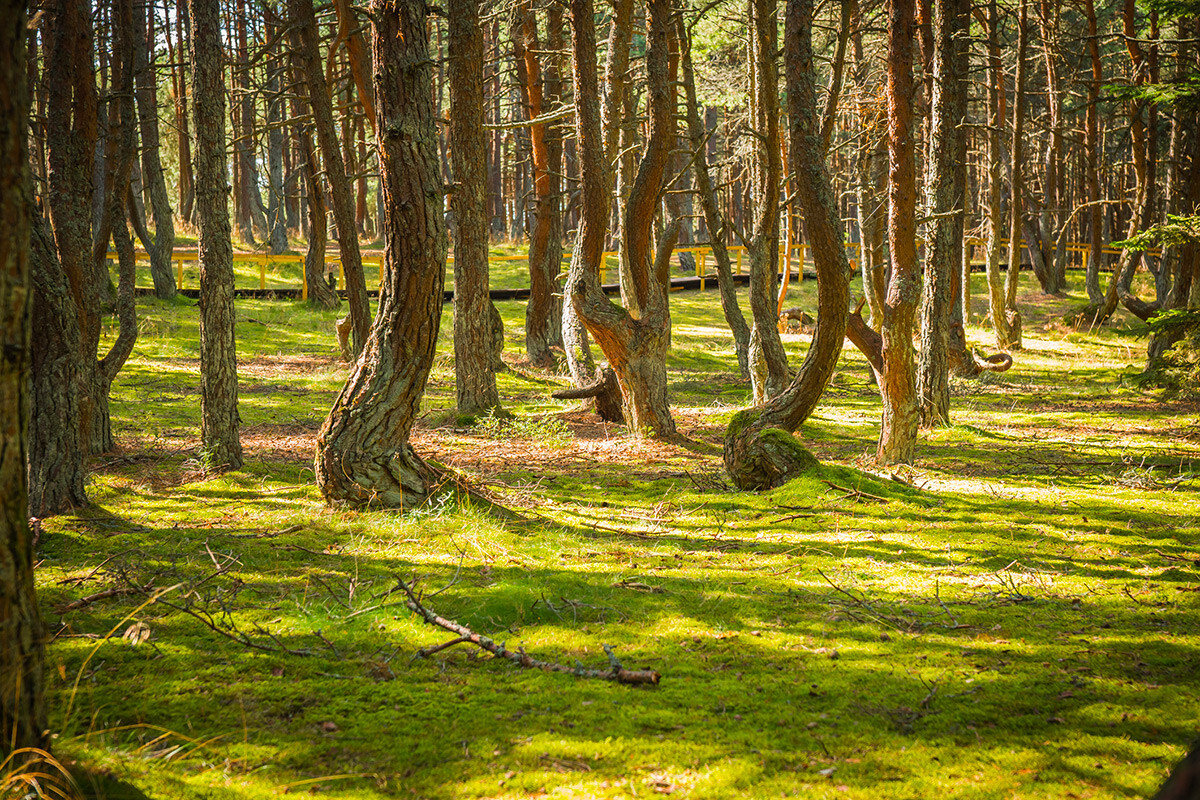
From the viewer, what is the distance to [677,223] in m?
10.5

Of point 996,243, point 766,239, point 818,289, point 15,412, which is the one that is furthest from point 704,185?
point 15,412

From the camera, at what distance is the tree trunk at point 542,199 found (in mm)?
14297

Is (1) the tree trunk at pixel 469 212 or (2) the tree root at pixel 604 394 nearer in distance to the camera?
(1) the tree trunk at pixel 469 212

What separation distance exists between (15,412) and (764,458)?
5.94 meters

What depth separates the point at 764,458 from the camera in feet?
24.4

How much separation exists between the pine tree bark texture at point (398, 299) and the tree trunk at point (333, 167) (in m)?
4.98

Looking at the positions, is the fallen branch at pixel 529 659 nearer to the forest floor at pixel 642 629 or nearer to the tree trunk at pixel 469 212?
the forest floor at pixel 642 629

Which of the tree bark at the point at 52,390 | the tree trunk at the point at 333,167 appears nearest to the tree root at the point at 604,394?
the tree trunk at the point at 333,167

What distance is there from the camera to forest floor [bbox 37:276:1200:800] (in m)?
2.99

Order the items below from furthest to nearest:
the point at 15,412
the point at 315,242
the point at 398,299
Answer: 1. the point at 315,242
2. the point at 398,299
3. the point at 15,412

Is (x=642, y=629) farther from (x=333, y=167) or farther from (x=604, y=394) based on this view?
(x=333, y=167)

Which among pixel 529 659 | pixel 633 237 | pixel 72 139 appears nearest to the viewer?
pixel 529 659

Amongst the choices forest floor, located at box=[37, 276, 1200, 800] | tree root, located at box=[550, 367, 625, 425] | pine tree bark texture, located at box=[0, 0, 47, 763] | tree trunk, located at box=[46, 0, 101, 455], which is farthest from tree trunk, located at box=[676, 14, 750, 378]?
pine tree bark texture, located at box=[0, 0, 47, 763]

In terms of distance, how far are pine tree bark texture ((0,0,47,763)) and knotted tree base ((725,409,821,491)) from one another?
5863mm
